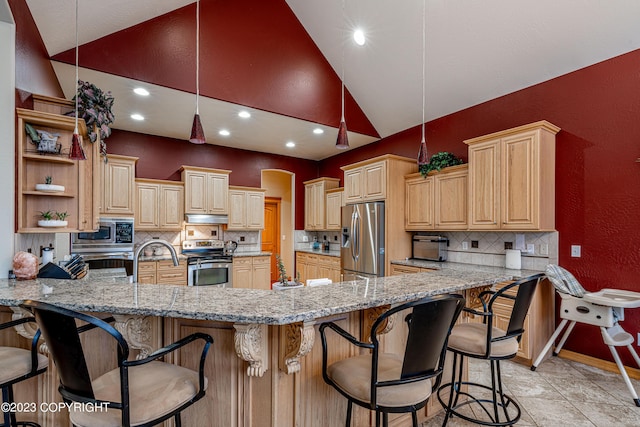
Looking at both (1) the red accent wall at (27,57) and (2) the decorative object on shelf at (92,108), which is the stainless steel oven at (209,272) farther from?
(1) the red accent wall at (27,57)

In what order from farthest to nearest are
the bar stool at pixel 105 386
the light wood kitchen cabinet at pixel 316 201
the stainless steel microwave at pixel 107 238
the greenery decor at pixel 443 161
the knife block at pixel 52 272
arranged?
the light wood kitchen cabinet at pixel 316 201
the stainless steel microwave at pixel 107 238
the greenery decor at pixel 443 161
the knife block at pixel 52 272
the bar stool at pixel 105 386

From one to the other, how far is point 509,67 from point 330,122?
2.34 metres

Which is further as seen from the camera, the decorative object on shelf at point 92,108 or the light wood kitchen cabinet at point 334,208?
the light wood kitchen cabinet at point 334,208

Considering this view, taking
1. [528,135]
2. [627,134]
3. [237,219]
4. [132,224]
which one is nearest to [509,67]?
[528,135]

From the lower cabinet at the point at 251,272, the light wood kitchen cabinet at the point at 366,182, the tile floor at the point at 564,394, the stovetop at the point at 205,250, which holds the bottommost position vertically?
the tile floor at the point at 564,394

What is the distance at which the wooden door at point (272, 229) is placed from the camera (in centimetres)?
769

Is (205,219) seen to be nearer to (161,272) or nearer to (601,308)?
(161,272)

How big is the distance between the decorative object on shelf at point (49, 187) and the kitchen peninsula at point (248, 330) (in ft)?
2.91

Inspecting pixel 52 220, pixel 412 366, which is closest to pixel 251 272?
pixel 52 220

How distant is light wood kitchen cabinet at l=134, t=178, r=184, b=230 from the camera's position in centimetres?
501

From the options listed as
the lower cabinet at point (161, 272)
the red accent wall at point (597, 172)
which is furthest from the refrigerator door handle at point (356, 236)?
the lower cabinet at point (161, 272)

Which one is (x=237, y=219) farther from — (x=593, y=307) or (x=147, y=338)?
(x=593, y=307)

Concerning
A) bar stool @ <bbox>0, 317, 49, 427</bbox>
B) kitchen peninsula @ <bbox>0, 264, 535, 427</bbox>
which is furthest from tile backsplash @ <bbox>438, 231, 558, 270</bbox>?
bar stool @ <bbox>0, 317, 49, 427</bbox>

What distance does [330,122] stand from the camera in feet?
15.8
